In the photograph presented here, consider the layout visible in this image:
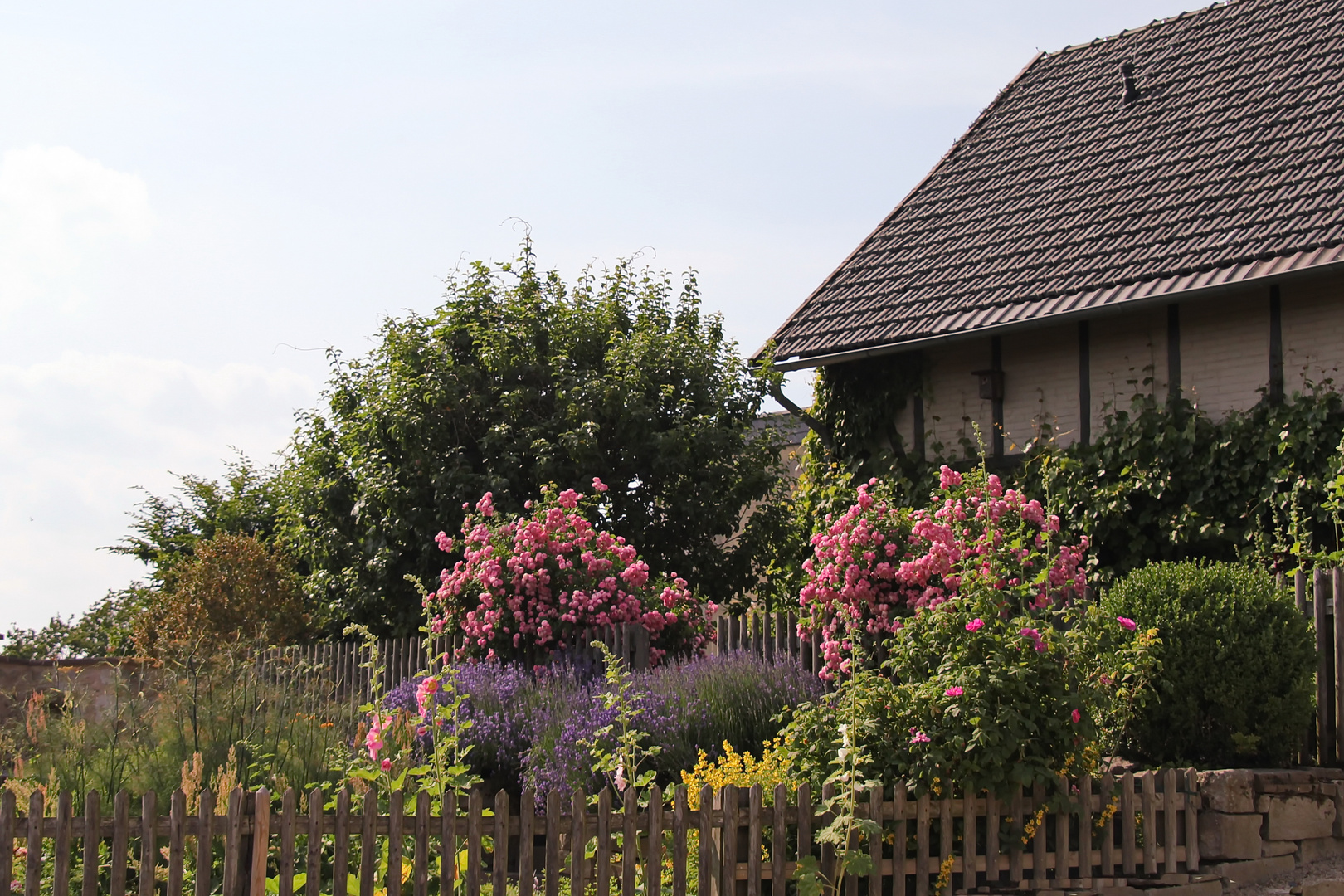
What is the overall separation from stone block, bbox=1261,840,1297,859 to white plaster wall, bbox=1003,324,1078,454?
5.00 meters

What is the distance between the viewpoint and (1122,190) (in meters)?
11.9

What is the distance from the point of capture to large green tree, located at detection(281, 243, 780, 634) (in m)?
14.1

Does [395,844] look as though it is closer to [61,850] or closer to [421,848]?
[421,848]

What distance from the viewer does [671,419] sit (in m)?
14.8

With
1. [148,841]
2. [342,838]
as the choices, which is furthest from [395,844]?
[148,841]

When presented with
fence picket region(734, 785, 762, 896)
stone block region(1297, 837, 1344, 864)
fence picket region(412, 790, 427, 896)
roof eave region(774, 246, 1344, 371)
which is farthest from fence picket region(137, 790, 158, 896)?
roof eave region(774, 246, 1344, 371)

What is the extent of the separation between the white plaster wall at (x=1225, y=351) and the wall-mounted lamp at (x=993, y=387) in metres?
1.58

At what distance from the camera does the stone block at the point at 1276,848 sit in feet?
21.2

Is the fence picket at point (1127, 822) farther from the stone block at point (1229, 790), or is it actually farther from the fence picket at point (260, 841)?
the fence picket at point (260, 841)

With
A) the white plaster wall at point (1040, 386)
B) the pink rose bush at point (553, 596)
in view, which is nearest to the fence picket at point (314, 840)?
the pink rose bush at point (553, 596)

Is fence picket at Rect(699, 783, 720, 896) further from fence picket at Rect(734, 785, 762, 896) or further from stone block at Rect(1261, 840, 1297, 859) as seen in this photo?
stone block at Rect(1261, 840, 1297, 859)

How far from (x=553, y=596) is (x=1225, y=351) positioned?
5666 mm

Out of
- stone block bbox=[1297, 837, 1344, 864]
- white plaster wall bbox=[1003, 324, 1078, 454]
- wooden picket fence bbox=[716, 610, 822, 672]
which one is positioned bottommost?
stone block bbox=[1297, 837, 1344, 864]

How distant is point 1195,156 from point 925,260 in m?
2.51
